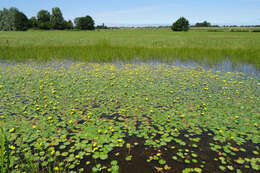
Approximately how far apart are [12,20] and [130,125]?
299 ft

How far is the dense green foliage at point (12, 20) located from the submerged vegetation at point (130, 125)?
3269 inches

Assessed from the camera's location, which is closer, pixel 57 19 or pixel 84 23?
pixel 57 19

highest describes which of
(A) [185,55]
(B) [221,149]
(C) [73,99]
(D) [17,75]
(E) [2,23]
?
(E) [2,23]

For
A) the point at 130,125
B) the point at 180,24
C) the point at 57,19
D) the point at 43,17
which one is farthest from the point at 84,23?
the point at 130,125

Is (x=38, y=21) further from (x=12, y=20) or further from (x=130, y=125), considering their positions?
(x=130, y=125)

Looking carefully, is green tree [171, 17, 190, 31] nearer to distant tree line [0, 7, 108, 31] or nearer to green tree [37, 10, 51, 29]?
distant tree line [0, 7, 108, 31]

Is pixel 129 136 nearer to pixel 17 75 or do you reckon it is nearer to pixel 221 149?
pixel 221 149

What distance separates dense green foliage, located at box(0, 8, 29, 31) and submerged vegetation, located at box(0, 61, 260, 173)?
83031 millimetres

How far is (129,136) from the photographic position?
12.6 ft

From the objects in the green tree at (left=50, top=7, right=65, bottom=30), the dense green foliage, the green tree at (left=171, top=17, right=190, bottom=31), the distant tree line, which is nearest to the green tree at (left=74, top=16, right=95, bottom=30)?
the distant tree line

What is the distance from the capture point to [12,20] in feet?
242

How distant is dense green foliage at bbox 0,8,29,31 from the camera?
242ft

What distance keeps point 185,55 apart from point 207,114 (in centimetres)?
1013

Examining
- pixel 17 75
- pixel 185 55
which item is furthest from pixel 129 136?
pixel 185 55
